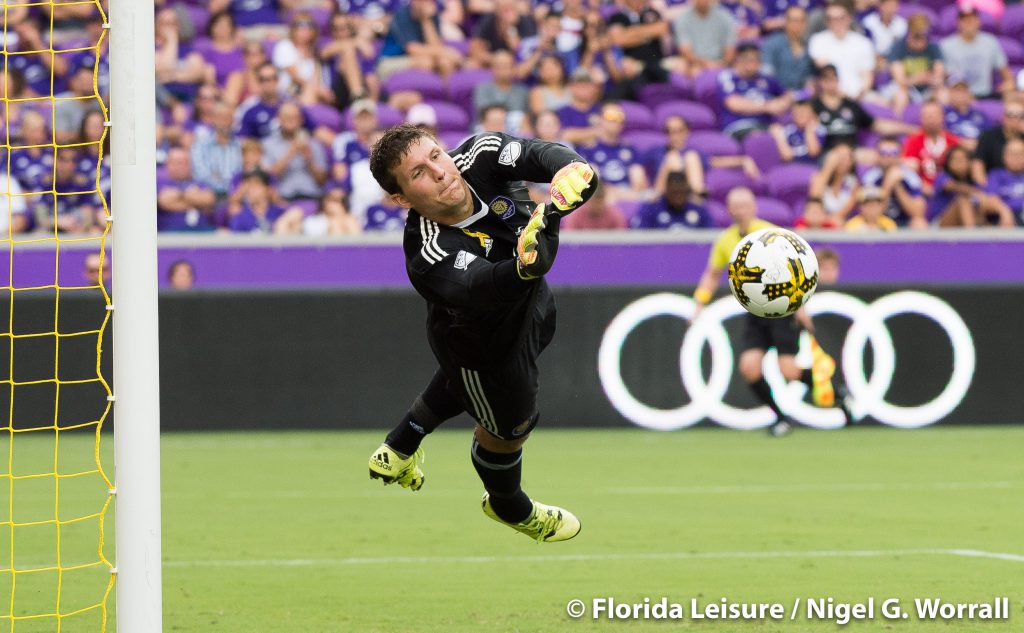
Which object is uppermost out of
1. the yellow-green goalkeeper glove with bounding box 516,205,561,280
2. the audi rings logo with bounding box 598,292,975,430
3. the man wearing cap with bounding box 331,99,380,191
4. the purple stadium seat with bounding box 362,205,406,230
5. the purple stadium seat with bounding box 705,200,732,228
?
the yellow-green goalkeeper glove with bounding box 516,205,561,280

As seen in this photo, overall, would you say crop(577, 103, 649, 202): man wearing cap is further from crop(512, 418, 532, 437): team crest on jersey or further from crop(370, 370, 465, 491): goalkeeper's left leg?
crop(512, 418, 532, 437): team crest on jersey

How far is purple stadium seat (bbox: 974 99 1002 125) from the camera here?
16647 millimetres

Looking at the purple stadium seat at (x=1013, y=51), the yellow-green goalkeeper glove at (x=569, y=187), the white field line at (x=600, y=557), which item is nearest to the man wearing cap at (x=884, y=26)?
the purple stadium seat at (x=1013, y=51)

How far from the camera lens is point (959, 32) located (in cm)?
1727

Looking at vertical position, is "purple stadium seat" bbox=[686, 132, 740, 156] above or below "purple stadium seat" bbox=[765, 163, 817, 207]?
above

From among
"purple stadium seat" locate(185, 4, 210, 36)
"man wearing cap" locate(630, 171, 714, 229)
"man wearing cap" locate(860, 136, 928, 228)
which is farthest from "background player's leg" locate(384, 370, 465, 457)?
"purple stadium seat" locate(185, 4, 210, 36)

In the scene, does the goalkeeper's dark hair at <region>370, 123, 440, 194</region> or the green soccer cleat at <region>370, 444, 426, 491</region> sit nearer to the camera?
the goalkeeper's dark hair at <region>370, 123, 440, 194</region>

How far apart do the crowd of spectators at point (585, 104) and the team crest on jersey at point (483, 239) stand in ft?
28.0

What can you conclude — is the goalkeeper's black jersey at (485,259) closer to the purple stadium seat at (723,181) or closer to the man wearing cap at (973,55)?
the purple stadium seat at (723,181)

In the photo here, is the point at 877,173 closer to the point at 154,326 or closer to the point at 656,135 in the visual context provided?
the point at 656,135

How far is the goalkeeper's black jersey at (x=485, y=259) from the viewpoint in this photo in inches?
218

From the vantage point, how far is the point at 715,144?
629 inches

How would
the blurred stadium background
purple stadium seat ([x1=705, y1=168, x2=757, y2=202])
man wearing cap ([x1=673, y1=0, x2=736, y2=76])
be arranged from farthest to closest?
man wearing cap ([x1=673, y1=0, x2=736, y2=76]) → purple stadium seat ([x1=705, y1=168, x2=757, y2=202]) → the blurred stadium background

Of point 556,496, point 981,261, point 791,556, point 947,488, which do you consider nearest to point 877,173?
point 981,261
